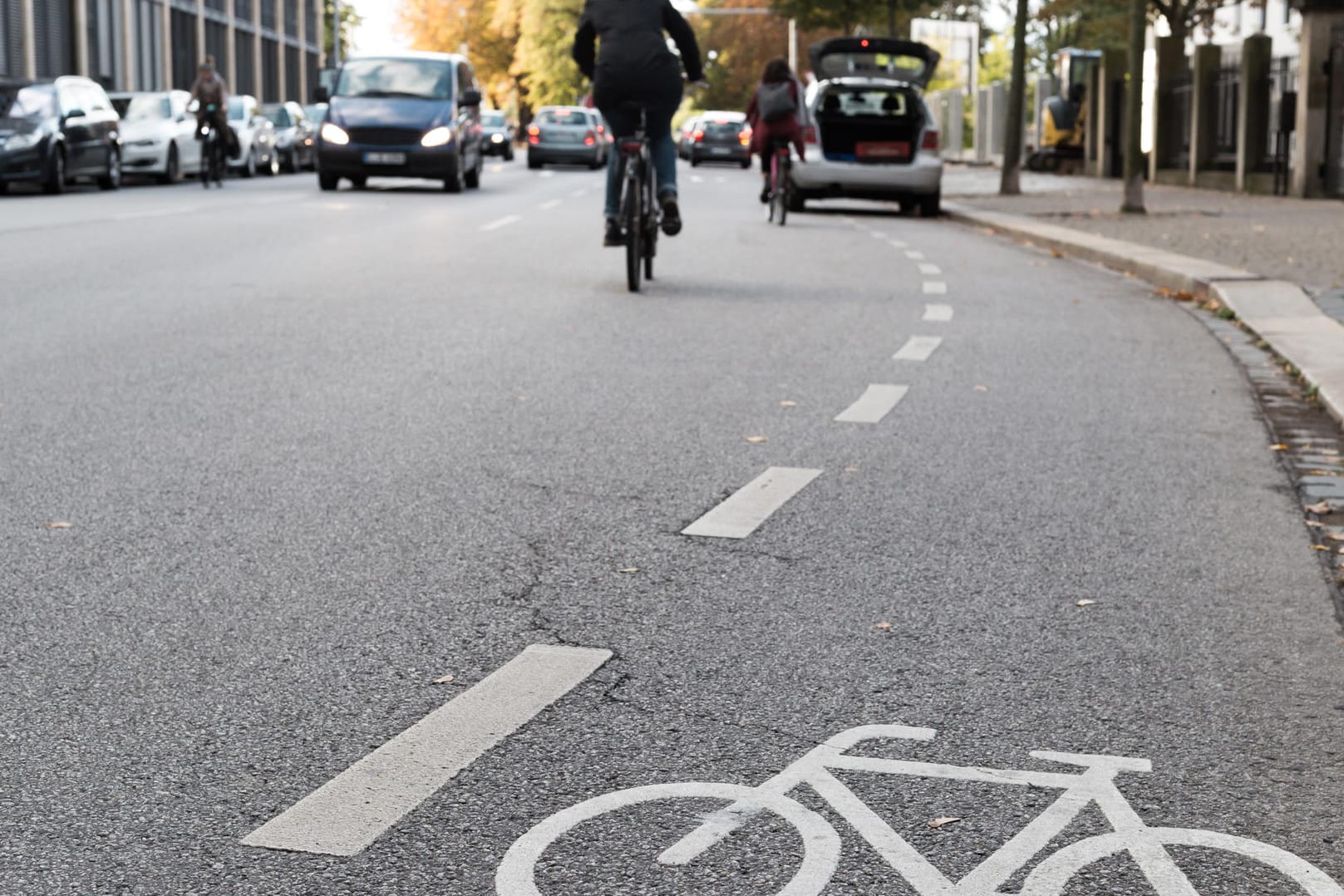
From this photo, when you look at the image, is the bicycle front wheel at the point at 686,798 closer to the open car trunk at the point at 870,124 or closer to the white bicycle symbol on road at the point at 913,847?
the white bicycle symbol on road at the point at 913,847

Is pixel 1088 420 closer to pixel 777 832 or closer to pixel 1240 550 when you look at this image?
pixel 1240 550

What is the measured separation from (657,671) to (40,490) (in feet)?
8.45

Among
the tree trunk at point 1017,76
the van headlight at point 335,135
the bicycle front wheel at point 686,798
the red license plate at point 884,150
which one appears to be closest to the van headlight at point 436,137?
the van headlight at point 335,135

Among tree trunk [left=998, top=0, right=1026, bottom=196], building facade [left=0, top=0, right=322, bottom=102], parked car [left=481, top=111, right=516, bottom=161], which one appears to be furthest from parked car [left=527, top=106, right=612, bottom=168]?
tree trunk [left=998, top=0, right=1026, bottom=196]

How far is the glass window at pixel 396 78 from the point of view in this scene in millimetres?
30203

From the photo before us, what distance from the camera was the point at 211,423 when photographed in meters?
7.36

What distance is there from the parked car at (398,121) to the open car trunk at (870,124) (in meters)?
5.85

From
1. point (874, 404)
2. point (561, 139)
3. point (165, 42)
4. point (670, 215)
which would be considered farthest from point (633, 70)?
point (165, 42)

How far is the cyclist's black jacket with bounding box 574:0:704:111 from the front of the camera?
12.4m

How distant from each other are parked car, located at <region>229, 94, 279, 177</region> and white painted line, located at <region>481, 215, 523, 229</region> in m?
16.2

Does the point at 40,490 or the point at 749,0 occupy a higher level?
the point at 749,0

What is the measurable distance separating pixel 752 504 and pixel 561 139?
47.1 m

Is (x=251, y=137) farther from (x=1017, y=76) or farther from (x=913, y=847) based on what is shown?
(x=913, y=847)

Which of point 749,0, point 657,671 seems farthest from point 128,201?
point 749,0
